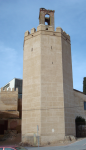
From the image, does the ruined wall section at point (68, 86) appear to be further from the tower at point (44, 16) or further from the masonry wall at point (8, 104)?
the masonry wall at point (8, 104)

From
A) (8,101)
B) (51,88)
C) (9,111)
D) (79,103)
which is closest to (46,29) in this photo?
(51,88)

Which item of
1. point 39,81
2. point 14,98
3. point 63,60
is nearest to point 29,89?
point 39,81

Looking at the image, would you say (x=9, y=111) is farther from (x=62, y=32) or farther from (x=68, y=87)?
(x=62, y=32)

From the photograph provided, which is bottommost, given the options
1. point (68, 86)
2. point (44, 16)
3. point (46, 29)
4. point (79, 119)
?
point (79, 119)

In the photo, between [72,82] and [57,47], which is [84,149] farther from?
[57,47]

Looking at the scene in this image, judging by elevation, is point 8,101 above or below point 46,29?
below

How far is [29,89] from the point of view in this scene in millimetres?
19891

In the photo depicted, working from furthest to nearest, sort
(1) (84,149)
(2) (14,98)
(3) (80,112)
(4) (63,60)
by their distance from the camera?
1. (2) (14,98)
2. (3) (80,112)
3. (4) (63,60)
4. (1) (84,149)

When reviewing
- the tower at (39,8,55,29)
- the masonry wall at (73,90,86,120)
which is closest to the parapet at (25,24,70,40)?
the tower at (39,8,55,29)

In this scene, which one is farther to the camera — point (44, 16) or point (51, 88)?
point (44, 16)

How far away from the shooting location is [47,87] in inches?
758

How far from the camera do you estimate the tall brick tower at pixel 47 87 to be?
59.5 ft

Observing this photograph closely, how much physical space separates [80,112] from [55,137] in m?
7.52

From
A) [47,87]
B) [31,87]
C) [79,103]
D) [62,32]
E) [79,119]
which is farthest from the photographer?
[79,103]
